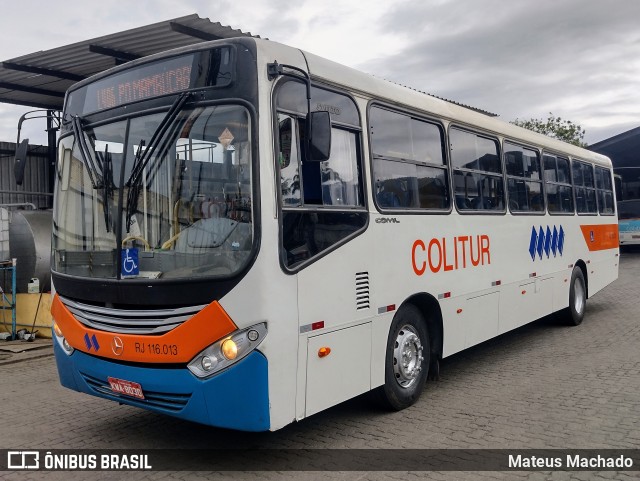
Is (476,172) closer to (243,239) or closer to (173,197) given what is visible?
(243,239)

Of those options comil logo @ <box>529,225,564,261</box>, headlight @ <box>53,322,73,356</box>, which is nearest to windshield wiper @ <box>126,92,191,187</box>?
headlight @ <box>53,322,73,356</box>

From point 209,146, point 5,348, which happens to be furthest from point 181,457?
point 5,348

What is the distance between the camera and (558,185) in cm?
1028

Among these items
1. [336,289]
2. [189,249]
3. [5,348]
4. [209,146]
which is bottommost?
[5,348]

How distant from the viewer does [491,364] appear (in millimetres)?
8023

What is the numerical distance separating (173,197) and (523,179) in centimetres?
583

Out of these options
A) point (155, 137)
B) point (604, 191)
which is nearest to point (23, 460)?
point (155, 137)

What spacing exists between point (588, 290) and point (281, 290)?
8.59m

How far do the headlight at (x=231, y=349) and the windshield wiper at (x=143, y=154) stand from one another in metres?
1.15

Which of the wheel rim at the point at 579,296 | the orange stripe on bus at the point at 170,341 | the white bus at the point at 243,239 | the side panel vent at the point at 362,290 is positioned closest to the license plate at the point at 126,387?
the white bus at the point at 243,239

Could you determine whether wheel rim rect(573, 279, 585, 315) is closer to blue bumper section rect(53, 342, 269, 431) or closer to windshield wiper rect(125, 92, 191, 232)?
blue bumper section rect(53, 342, 269, 431)

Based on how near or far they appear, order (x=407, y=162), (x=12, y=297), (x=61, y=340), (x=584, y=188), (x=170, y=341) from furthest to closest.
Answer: (x=584, y=188) < (x=12, y=297) < (x=407, y=162) < (x=61, y=340) < (x=170, y=341)

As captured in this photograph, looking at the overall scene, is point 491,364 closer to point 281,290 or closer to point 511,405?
point 511,405

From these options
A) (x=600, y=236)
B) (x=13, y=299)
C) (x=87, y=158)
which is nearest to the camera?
(x=87, y=158)
